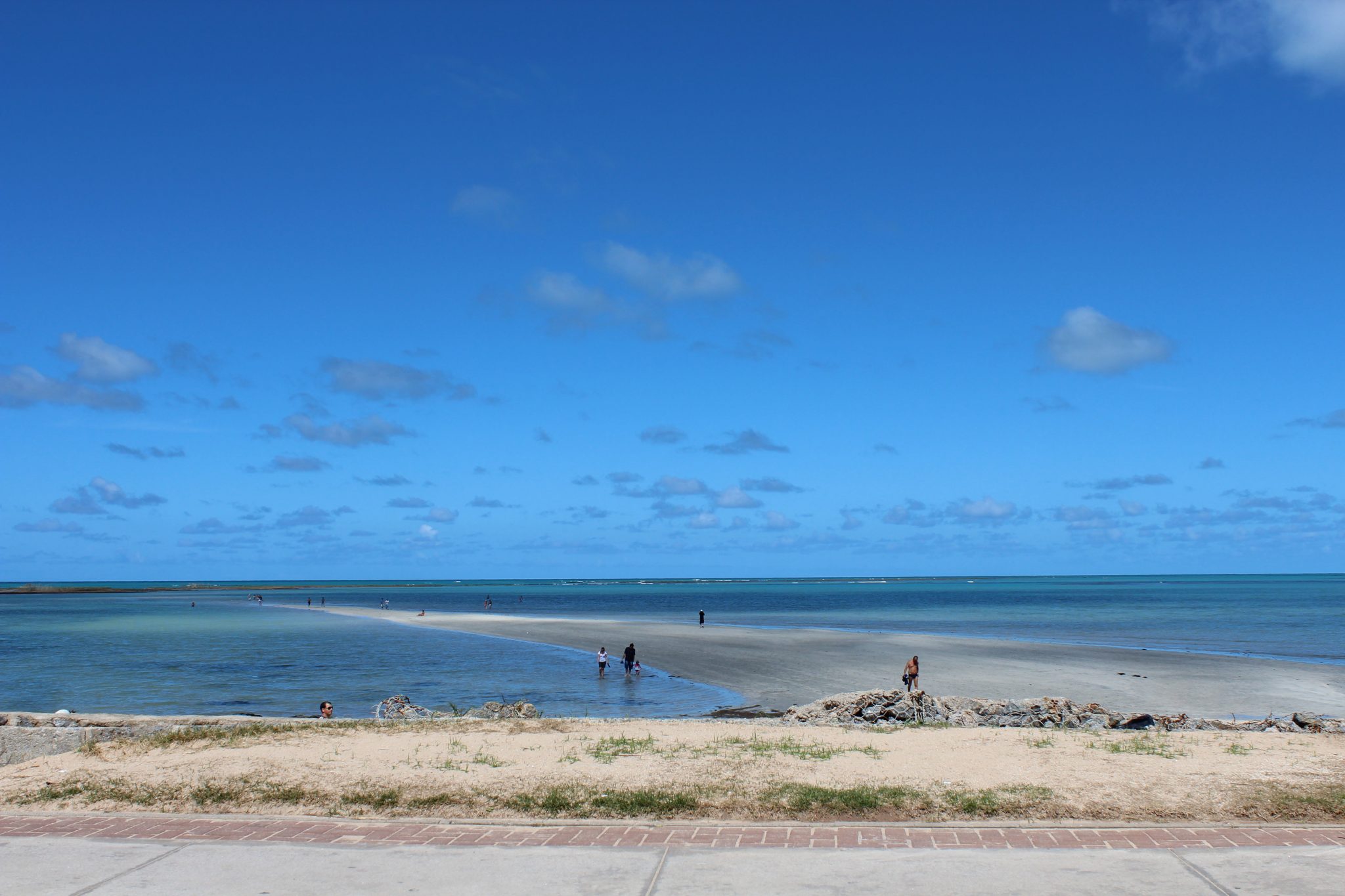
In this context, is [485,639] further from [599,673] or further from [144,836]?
[144,836]

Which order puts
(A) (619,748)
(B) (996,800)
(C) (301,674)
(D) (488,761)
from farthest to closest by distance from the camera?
(C) (301,674), (A) (619,748), (D) (488,761), (B) (996,800)

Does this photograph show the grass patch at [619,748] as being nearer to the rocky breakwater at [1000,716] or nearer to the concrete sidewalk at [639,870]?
the concrete sidewalk at [639,870]

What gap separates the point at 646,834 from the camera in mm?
9227

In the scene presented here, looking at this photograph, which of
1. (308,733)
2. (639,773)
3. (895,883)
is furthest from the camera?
(308,733)

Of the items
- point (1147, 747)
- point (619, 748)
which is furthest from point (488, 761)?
point (1147, 747)

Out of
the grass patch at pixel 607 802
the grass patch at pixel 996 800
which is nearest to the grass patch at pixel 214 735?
the grass patch at pixel 607 802

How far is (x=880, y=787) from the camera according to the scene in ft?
36.0

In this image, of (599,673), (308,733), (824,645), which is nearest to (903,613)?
(824,645)

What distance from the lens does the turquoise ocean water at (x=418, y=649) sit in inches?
1162

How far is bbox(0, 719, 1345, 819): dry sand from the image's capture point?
10.2m

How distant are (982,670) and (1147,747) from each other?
971 inches

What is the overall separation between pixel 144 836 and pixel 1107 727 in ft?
52.8

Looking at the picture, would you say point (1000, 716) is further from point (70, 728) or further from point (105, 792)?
point (70, 728)

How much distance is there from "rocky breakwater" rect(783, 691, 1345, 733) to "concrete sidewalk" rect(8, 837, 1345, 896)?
9.94 m
